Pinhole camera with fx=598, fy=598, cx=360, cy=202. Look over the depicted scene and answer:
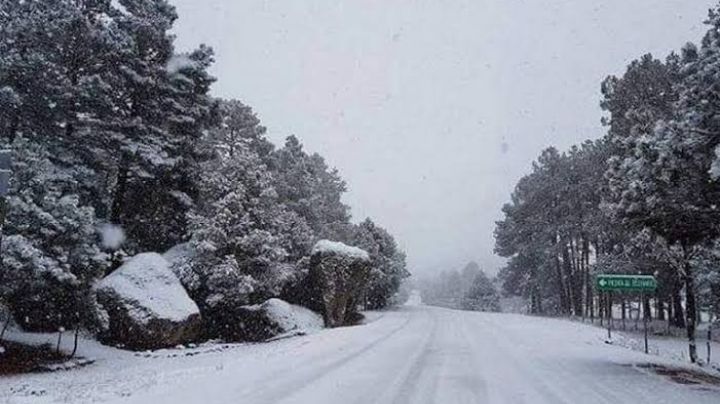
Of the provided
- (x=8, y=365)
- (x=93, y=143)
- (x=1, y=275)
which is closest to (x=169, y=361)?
(x=8, y=365)

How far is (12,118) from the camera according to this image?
2383cm

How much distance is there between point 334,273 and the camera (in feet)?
119

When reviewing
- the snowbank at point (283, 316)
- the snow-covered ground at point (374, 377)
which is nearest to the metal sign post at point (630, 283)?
the snow-covered ground at point (374, 377)

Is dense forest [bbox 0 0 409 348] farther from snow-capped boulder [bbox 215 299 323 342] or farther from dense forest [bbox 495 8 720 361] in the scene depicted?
dense forest [bbox 495 8 720 361]

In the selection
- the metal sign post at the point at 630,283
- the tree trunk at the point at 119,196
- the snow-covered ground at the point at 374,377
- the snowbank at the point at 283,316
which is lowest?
the snow-covered ground at the point at 374,377

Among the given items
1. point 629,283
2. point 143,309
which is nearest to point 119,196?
point 143,309

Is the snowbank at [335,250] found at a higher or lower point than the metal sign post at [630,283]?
higher

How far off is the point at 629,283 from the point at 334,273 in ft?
56.4

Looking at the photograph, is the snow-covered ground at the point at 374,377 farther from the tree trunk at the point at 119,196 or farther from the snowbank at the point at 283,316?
the tree trunk at the point at 119,196

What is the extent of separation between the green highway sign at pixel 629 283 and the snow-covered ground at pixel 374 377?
9.86ft

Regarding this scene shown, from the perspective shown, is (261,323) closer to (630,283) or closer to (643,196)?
(630,283)

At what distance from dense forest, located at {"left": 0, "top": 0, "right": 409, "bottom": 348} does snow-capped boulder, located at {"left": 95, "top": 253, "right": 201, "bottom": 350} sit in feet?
3.96

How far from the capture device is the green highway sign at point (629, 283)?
79.6 feet

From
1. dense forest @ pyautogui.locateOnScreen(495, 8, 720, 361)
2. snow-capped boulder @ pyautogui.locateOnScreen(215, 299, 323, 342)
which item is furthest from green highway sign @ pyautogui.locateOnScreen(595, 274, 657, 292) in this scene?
snow-capped boulder @ pyautogui.locateOnScreen(215, 299, 323, 342)
